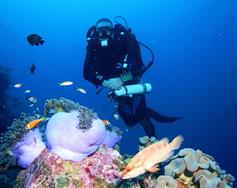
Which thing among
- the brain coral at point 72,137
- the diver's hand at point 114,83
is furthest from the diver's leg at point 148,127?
the brain coral at point 72,137

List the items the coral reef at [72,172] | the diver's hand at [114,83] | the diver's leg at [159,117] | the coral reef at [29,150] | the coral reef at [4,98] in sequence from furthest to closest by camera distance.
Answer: the coral reef at [4,98]
the diver's leg at [159,117]
the diver's hand at [114,83]
the coral reef at [29,150]
the coral reef at [72,172]

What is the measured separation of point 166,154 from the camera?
2.63 metres

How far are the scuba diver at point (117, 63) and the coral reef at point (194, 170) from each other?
3440 mm

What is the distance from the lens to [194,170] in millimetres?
3570

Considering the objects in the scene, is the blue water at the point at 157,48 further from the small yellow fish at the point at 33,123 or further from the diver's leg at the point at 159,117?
the small yellow fish at the point at 33,123

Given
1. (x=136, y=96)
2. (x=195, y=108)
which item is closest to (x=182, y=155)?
(x=136, y=96)

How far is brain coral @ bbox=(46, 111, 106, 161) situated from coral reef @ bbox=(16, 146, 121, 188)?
0.26 ft

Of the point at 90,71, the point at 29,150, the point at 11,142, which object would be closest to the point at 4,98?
the point at 90,71

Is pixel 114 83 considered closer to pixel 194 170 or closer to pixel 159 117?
pixel 159 117

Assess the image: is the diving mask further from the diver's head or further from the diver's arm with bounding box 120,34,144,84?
the diver's arm with bounding box 120,34,144,84

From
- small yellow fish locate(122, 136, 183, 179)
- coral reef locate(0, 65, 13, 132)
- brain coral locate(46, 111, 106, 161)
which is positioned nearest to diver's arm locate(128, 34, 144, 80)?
brain coral locate(46, 111, 106, 161)

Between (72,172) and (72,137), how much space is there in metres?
0.36

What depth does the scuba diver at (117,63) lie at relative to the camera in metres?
7.11

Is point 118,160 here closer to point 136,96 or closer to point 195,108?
point 136,96
